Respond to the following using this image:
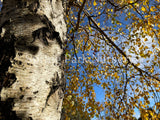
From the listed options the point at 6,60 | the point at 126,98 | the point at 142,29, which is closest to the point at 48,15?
the point at 6,60

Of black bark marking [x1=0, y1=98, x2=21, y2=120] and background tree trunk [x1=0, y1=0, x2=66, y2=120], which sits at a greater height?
background tree trunk [x1=0, y1=0, x2=66, y2=120]

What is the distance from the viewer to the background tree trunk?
22.3 inches

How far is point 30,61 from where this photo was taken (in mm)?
652

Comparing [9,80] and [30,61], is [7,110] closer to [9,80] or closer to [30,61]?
[9,80]

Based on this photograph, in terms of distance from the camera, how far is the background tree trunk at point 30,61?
0.57 metres

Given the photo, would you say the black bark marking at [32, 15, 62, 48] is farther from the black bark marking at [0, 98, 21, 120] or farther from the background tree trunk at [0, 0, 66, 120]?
the black bark marking at [0, 98, 21, 120]

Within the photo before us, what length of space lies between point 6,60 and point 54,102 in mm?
362

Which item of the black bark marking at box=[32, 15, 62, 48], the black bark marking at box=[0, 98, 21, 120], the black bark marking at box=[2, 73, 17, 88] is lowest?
the black bark marking at box=[0, 98, 21, 120]

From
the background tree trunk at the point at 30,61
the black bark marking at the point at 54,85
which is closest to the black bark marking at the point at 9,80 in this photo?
the background tree trunk at the point at 30,61

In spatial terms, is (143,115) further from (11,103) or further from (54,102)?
(11,103)

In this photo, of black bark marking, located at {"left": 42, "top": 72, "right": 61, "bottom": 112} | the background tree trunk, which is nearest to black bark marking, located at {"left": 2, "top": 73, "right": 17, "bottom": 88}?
the background tree trunk

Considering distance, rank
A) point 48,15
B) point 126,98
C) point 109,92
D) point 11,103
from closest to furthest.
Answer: point 11,103, point 48,15, point 126,98, point 109,92

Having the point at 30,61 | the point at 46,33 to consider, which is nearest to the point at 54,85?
the point at 30,61

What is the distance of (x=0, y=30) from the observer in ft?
2.52
